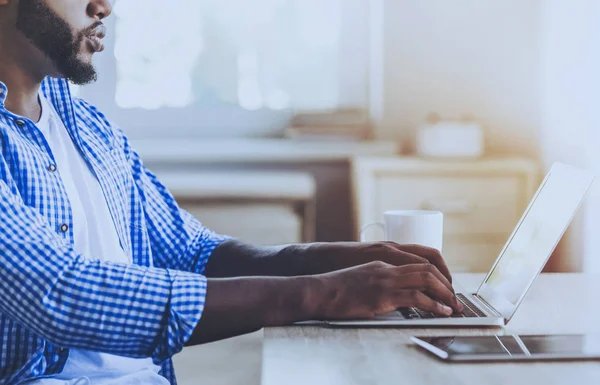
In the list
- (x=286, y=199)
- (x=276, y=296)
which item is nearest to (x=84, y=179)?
(x=276, y=296)

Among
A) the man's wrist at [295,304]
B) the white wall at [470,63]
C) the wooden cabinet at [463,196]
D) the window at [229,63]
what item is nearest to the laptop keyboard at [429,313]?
the man's wrist at [295,304]

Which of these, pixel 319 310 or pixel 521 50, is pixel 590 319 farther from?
pixel 521 50

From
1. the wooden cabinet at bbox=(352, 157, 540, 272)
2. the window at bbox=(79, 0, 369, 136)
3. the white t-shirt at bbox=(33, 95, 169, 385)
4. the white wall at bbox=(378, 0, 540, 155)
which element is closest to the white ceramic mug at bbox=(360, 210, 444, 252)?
the white t-shirt at bbox=(33, 95, 169, 385)

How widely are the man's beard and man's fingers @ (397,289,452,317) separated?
0.67 meters

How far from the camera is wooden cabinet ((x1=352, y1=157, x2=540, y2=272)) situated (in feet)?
7.89

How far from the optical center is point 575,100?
2.23 meters

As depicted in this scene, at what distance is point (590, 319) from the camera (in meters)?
0.92

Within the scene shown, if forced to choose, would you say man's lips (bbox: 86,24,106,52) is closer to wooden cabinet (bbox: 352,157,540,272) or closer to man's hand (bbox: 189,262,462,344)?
man's hand (bbox: 189,262,462,344)

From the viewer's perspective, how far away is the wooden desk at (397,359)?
698mm

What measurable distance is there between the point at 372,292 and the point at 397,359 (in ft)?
0.43

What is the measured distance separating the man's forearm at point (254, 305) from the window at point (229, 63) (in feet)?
7.19

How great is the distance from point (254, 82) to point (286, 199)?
0.60m

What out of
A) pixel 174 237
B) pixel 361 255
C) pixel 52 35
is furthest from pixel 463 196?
pixel 52 35

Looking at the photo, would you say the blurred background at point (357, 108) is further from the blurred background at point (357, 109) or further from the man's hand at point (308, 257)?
the man's hand at point (308, 257)
